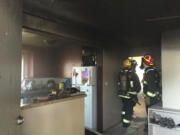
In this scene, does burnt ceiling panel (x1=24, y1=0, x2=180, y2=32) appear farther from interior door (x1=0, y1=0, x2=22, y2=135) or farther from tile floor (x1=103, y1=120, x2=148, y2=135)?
tile floor (x1=103, y1=120, x2=148, y2=135)

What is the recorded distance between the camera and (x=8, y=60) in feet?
2.90

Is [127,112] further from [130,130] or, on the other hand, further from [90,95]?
[90,95]

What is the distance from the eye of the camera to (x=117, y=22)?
259 centimetres

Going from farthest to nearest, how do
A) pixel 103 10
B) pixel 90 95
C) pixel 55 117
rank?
pixel 90 95
pixel 103 10
pixel 55 117

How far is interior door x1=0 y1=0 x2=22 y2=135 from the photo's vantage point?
793 mm

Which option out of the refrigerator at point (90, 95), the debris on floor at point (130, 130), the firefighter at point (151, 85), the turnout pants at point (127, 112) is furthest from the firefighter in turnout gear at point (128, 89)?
the refrigerator at point (90, 95)

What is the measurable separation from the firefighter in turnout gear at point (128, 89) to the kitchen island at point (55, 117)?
1589mm

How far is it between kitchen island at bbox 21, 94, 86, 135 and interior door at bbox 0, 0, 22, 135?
661mm

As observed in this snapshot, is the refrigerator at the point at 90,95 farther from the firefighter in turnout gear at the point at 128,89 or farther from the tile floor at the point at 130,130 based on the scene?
the firefighter in turnout gear at the point at 128,89

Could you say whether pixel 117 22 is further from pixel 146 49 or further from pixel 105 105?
pixel 146 49

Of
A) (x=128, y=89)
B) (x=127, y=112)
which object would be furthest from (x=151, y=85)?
(x=127, y=112)

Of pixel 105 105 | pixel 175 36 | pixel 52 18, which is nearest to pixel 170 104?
pixel 175 36

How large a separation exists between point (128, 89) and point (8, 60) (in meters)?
3.13

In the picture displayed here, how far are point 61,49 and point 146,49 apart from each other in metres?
2.80
